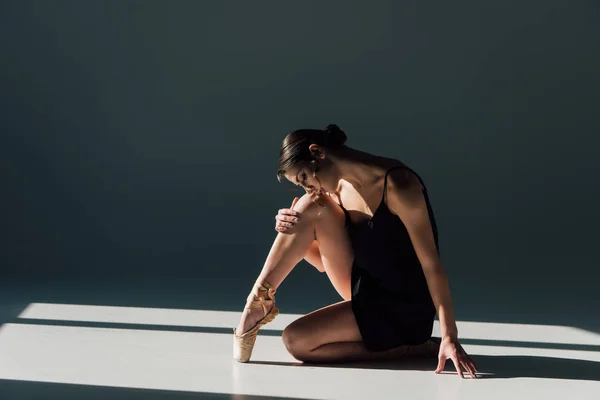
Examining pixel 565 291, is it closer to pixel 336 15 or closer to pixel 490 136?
pixel 490 136

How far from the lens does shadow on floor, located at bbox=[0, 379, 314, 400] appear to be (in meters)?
2.96

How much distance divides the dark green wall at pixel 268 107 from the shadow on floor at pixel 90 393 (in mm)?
3861

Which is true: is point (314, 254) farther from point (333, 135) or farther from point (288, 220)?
point (333, 135)

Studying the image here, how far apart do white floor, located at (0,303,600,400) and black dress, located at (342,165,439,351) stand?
0.12 m

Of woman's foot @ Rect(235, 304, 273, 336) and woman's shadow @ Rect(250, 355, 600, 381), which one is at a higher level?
woman's foot @ Rect(235, 304, 273, 336)

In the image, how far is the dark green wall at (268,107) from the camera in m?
7.28

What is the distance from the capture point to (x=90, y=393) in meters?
3.02

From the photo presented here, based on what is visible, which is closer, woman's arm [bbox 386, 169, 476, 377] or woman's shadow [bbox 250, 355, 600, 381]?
woman's arm [bbox 386, 169, 476, 377]

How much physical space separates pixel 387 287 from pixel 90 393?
103 centimetres

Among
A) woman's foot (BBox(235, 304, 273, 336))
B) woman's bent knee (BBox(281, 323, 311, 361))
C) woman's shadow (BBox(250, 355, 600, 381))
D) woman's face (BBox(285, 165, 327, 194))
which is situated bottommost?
woman's shadow (BBox(250, 355, 600, 381))

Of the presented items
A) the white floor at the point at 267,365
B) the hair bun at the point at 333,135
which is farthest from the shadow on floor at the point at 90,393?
the hair bun at the point at 333,135

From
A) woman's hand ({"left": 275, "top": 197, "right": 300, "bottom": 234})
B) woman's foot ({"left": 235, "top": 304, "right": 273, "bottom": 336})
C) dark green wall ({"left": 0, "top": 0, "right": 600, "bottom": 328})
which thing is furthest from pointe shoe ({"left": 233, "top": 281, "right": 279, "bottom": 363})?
dark green wall ({"left": 0, "top": 0, "right": 600, "bottom": 328})

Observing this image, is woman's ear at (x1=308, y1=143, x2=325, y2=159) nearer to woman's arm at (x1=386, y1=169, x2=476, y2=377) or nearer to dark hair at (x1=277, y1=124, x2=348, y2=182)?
dark hair at (x1=277, y1=124, x2=348, y2=182)

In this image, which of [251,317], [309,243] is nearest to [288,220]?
[309,243]
